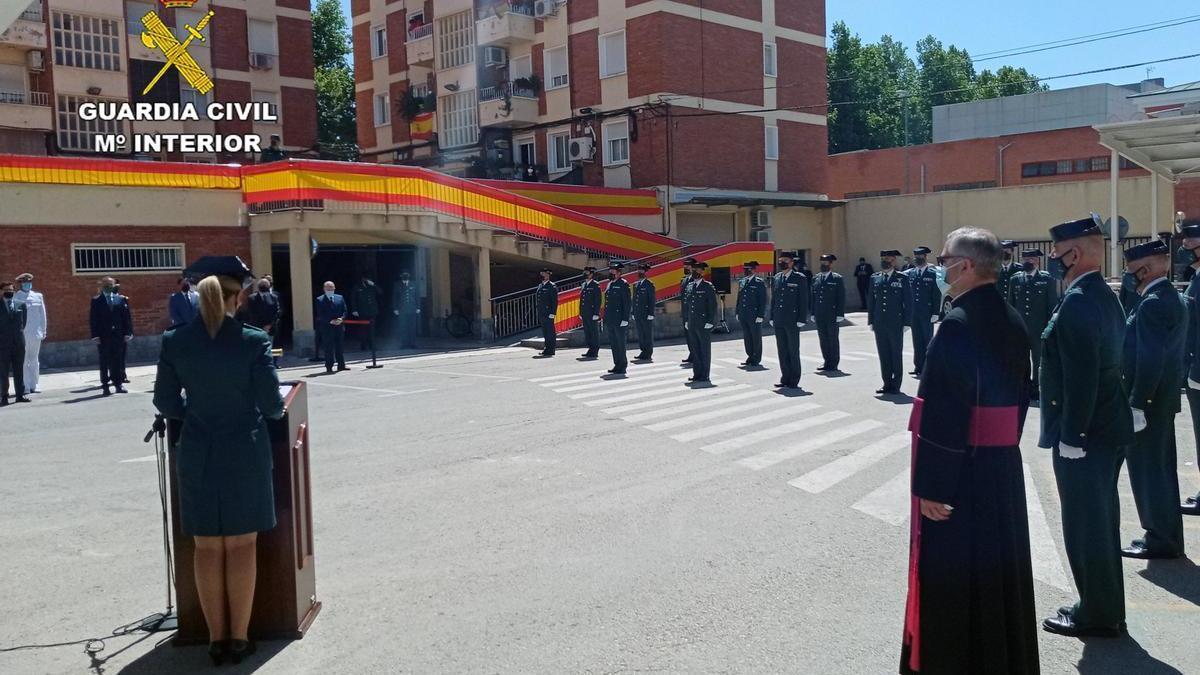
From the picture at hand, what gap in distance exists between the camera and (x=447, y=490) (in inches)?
337

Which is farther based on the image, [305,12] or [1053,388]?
[305,12]

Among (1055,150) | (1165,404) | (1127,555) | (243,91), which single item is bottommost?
(1127,555)

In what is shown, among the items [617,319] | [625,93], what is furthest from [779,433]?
[625,93]

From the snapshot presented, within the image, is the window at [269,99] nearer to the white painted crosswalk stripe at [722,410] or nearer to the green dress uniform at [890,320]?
the green dress uniform at [890,320]

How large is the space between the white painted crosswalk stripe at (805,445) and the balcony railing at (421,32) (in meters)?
34.1

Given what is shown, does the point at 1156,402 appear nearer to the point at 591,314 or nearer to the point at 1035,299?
the point at 1035,299

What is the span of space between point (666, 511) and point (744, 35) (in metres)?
31.8

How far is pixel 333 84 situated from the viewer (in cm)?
5841

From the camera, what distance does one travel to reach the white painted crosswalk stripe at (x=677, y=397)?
13.4 m

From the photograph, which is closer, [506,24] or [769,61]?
[506,24]

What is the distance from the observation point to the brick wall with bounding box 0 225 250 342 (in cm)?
2072

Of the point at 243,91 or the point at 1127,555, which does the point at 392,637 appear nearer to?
the point at 1127,555

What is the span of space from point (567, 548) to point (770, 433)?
5.00 meters

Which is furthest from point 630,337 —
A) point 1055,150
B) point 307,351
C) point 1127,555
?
point 1055,150
